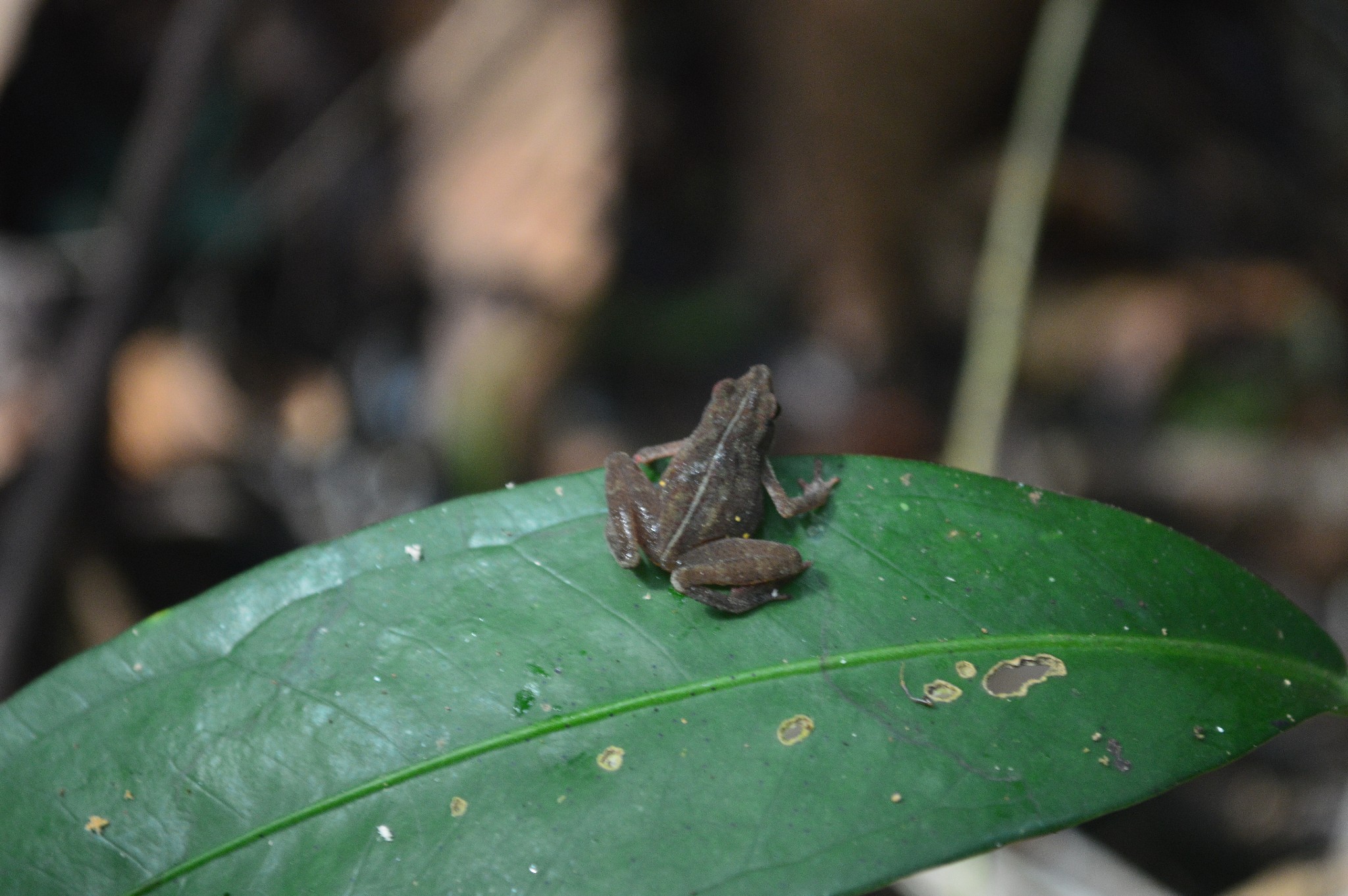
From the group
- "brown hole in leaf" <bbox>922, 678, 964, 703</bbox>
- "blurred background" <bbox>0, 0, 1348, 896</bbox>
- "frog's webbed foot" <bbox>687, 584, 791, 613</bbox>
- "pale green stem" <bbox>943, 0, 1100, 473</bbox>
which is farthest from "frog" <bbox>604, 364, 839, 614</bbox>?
"blurred background" <bbox>0, 0, 1348, 896</bbox>

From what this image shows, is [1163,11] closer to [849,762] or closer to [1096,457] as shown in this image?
[1096,457]

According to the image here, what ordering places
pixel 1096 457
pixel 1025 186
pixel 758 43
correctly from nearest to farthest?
pixel 1025 186 → pixel 1096 457 → pixel 758 43

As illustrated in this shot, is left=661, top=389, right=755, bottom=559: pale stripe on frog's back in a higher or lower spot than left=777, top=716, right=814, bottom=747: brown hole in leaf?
higher

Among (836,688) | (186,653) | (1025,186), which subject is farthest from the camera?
(1025,186)

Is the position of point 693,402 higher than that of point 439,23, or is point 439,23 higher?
point 439,23

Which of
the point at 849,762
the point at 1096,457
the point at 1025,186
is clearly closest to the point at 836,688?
the point at 849,762

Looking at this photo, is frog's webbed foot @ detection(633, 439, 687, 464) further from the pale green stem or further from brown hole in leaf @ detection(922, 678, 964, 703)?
the pale green stem
